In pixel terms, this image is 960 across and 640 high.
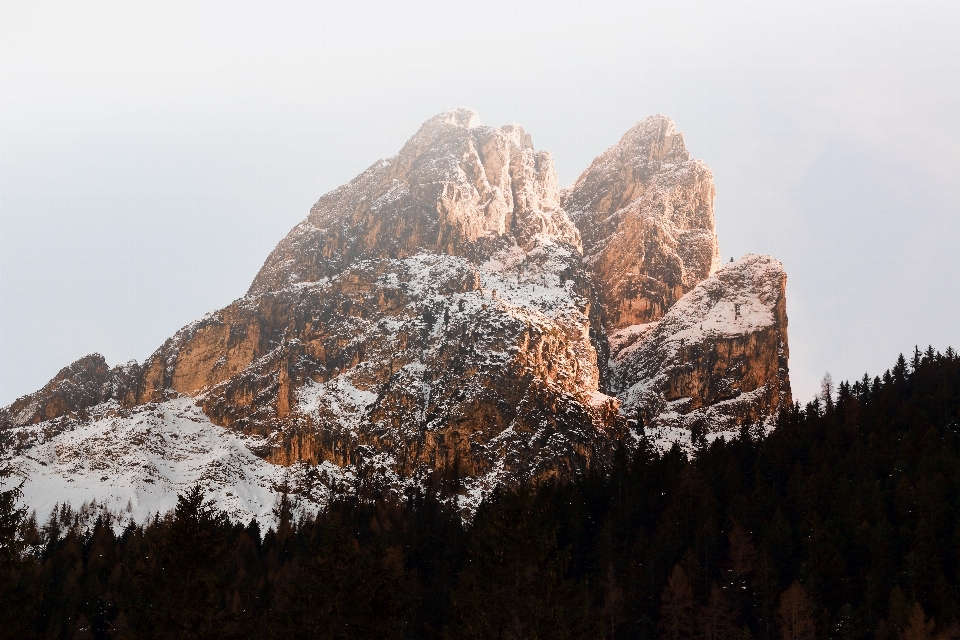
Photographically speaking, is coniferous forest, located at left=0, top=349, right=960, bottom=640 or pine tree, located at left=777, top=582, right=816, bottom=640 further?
pine tree, located at left=777, top=582, right=816, bottom=640

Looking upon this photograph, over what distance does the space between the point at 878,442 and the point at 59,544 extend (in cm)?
11773

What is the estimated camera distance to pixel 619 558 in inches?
4117

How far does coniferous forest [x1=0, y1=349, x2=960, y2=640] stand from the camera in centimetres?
4850

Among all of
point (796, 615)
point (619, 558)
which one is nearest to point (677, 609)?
point (796, 615)

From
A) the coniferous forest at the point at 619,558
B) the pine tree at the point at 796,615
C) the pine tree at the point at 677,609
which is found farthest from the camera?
the pine tree at the point at 677,609

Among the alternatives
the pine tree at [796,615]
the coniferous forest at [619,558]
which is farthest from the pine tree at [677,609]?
the pine tree at [796,615]

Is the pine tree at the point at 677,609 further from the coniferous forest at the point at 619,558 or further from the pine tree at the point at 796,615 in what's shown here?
the pine tree at the point at 796,615

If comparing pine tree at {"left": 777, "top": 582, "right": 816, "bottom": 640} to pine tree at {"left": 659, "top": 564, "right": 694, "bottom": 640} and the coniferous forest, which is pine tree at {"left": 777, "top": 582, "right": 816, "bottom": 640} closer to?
the coniferous forest

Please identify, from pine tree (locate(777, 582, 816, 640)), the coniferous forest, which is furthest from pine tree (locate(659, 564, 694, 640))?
pine tree (locate(777, 582, 816, 640))

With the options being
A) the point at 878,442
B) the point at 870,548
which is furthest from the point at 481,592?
the point at 878,442

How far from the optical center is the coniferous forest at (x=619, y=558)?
159 ft

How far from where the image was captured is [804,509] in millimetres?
103500

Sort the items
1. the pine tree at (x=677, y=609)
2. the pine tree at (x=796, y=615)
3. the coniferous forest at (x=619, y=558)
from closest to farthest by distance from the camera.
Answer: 1. the coniferous forest at (x=619, y=558)
2. the pine tree at (x=796, y=615)
3. the pine tree at (x=677, y=609)

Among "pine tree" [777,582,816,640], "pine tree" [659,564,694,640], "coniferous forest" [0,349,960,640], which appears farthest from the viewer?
"pine tree" [659,564,694,640]
